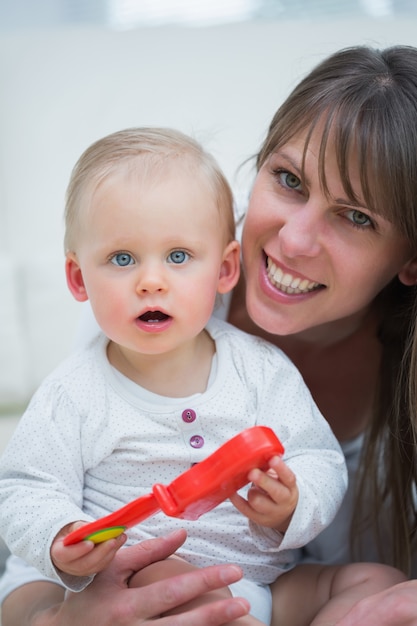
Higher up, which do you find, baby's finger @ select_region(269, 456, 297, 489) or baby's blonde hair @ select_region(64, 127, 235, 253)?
baby's blonde hair @ select_region(64, 127, 235, 253)

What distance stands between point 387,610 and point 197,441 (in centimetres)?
32

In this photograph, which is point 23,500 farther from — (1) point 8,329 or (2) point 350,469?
(1) point 8,329

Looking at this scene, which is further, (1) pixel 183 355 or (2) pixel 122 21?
(2) pixel 122 21

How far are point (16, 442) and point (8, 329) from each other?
35.9 inches

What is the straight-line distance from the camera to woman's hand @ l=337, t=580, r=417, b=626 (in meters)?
1.03

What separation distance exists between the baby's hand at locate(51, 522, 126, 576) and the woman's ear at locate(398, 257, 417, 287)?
623 millimetres

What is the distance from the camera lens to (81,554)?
3.22ft

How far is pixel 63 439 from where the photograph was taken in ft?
3.68

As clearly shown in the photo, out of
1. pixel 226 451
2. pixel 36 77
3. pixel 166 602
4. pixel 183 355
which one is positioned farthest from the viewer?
pixel 36 77

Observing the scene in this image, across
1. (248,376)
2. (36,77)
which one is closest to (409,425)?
(248,376)

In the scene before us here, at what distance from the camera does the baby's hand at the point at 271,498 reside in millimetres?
980

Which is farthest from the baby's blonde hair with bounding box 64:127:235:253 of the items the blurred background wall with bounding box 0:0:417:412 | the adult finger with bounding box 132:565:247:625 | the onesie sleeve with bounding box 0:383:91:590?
the blurred background wall with bounding box 0:0:417:412

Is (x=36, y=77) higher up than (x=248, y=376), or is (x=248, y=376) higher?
(x=36, y=77)

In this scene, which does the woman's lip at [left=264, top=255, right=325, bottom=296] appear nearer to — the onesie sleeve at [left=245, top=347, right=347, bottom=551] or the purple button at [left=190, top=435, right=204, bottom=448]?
the onesie sleeve at [left=245, top=347, right=347, bottom=551]
